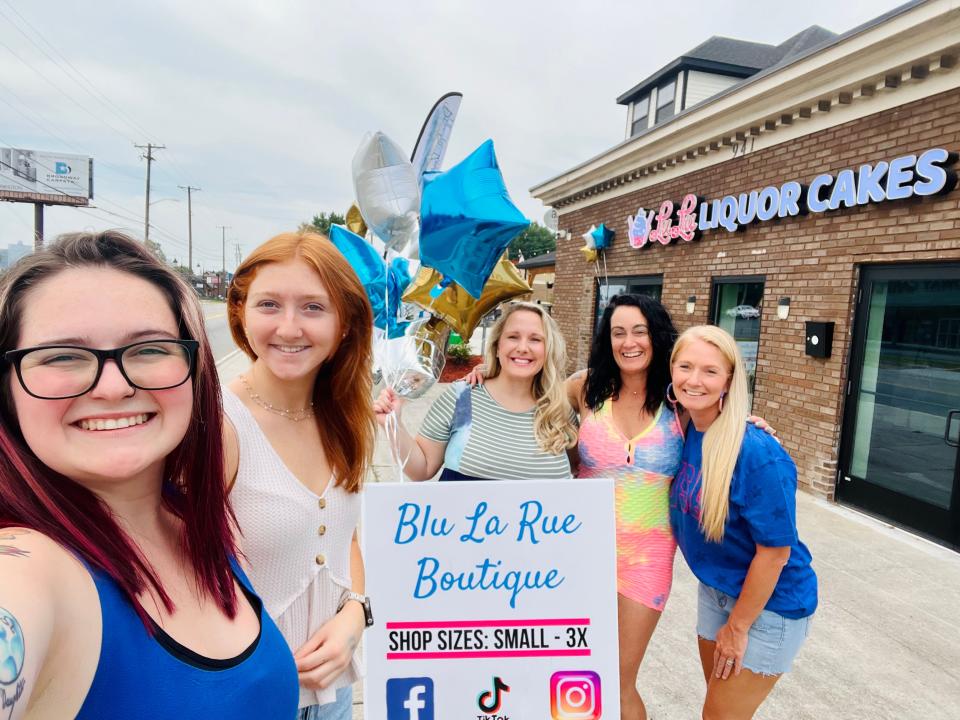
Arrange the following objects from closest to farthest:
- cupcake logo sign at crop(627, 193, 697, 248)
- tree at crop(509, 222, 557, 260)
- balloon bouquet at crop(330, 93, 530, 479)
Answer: balloon bouquet at crop(330, 93, 530, 479) → cupcake logo sign at crop(627, 193, 697, 248) → tree at crop(509, 222, 557, 260)

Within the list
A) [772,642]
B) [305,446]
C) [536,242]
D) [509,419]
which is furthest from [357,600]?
[536,242]

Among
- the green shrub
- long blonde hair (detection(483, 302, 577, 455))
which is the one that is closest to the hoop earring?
long blonde hair (detection(483, 302, 577, 455))

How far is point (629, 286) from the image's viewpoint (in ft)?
29.9

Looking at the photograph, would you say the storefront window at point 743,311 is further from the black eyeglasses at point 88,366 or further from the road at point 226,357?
the road at point 226,357

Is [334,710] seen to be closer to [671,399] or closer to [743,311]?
[671,399]

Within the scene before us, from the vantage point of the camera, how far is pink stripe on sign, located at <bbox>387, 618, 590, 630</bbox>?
1.93m

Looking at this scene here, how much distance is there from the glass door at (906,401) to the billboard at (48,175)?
60.2m

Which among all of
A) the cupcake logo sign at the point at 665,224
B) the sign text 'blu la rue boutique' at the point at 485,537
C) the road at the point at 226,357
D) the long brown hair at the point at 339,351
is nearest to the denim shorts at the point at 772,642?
the sign text 'blu la rue boutique' at the point at 485,537

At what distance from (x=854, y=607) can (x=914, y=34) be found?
4515mm

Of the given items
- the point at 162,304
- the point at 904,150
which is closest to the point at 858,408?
the point at 904,150

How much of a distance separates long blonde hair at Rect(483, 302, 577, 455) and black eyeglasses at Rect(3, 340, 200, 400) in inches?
59.8

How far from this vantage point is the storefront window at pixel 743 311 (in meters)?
6.45

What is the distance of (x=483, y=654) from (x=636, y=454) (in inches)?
35.9

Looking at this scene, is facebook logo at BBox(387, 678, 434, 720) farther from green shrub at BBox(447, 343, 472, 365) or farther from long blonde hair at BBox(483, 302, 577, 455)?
green shrub at BBox(447, 343, 472, 365)
